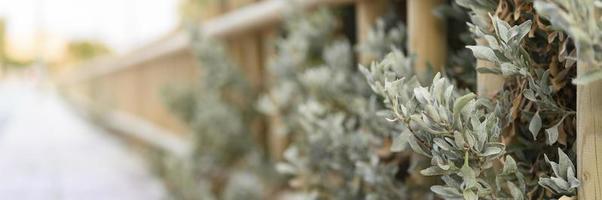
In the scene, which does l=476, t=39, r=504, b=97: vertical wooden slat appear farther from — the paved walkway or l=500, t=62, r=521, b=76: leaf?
the paved walkway

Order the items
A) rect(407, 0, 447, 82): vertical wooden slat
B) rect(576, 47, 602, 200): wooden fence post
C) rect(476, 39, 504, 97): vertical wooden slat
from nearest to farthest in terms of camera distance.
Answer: rect(576, 47, 602, 200): wooden fence post, rect(476, 39, 504, 97): vertical wooden slat, rect(407, 0, 447, 82): vertical wooden slat

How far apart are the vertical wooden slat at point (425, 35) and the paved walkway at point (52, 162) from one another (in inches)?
96.1

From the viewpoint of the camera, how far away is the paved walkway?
355 cm

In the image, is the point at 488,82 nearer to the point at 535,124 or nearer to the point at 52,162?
the point at 535,124

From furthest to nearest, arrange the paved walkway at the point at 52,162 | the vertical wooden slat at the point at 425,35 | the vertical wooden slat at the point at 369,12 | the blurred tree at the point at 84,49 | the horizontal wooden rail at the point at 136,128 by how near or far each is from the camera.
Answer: the blurred tree at the point at 84,49 < the horizontal wooden rail at the point at 136,128 < the paved walkway at the point at 52,162 < the vertical wooden slat at the point at 369,12 < the vertical wooden slat at the point at 425,35

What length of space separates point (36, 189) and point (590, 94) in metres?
3.30

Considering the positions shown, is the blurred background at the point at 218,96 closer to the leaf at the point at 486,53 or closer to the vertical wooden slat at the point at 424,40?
the vertical wooden slat at the point at 424,40

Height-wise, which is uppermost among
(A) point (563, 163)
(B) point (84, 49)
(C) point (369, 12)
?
(B) point (84, 49)

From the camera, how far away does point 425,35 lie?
4.04 feet

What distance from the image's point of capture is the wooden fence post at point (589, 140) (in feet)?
2.28

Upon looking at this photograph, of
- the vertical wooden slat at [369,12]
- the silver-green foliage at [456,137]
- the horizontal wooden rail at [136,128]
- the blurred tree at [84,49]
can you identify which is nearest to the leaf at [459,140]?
the silver-green foliage at [456,137]

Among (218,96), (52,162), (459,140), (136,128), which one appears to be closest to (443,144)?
(459,140)

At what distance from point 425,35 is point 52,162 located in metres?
3.57

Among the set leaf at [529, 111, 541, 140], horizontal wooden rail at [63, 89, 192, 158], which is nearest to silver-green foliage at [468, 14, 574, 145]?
leaf at [529, 111, 541, 140]
